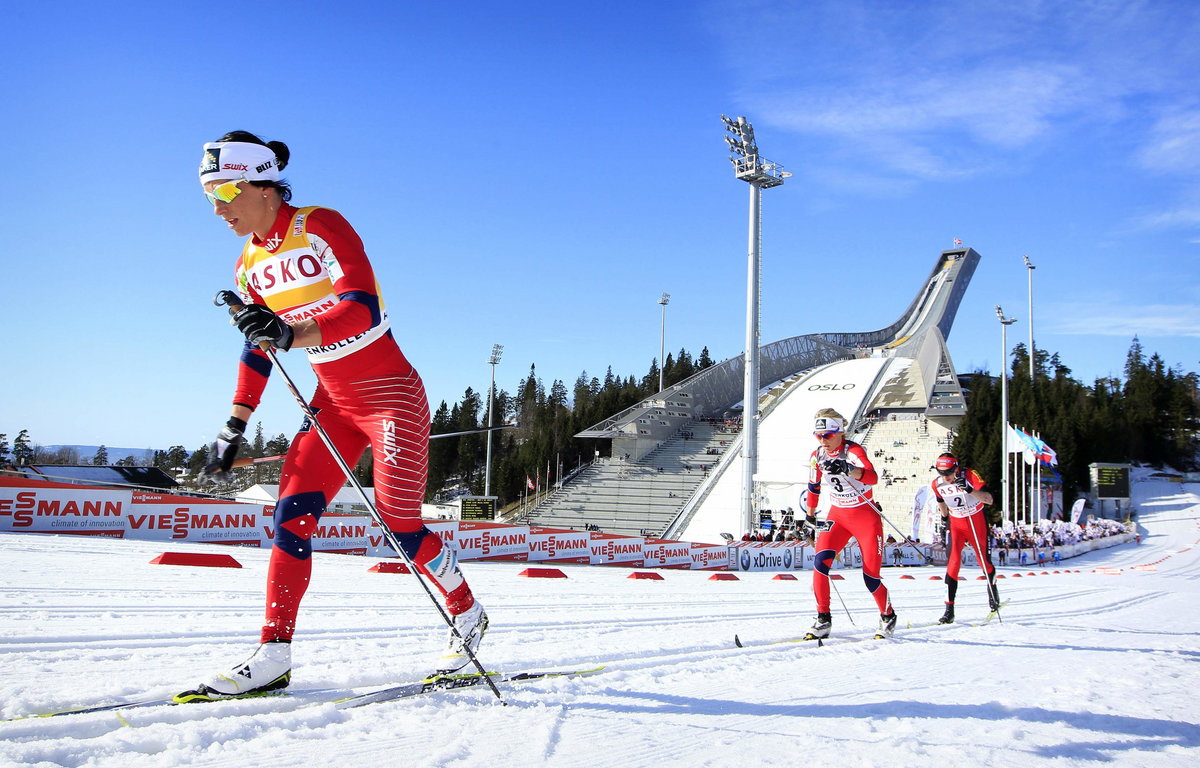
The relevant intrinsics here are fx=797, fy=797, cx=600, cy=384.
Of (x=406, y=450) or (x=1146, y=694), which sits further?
(x=1146, y=694)

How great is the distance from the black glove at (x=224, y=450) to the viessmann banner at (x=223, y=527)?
8244 mm

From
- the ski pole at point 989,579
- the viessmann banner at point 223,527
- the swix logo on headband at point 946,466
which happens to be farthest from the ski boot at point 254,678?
the viessmann banner at point 223,527

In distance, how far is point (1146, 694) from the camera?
4.45m

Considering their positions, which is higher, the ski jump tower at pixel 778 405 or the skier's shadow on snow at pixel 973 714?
the ski jump tower at pixel 778 405

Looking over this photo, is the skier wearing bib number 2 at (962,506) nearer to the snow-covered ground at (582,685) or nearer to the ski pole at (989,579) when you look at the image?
the ski pole at (989,579)

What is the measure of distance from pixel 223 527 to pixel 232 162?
1239 cm

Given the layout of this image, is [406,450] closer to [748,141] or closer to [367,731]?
[367,731]

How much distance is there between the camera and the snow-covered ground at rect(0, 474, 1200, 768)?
2631 mm

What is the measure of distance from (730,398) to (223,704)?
202 feet

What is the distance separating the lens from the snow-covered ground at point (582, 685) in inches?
104

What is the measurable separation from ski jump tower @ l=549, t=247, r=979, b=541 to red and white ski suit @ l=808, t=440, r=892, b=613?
89.7 feet

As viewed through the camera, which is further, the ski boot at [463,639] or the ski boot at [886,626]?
the ski boot at [886,626]

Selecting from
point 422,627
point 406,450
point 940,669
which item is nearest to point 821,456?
point 940,669

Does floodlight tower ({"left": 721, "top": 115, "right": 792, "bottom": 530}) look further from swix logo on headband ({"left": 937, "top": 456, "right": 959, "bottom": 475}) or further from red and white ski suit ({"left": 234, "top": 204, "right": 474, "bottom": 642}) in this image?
red and white ski suit ({"left": 234, "top": 204, "right": 474, "bottom": 642})
